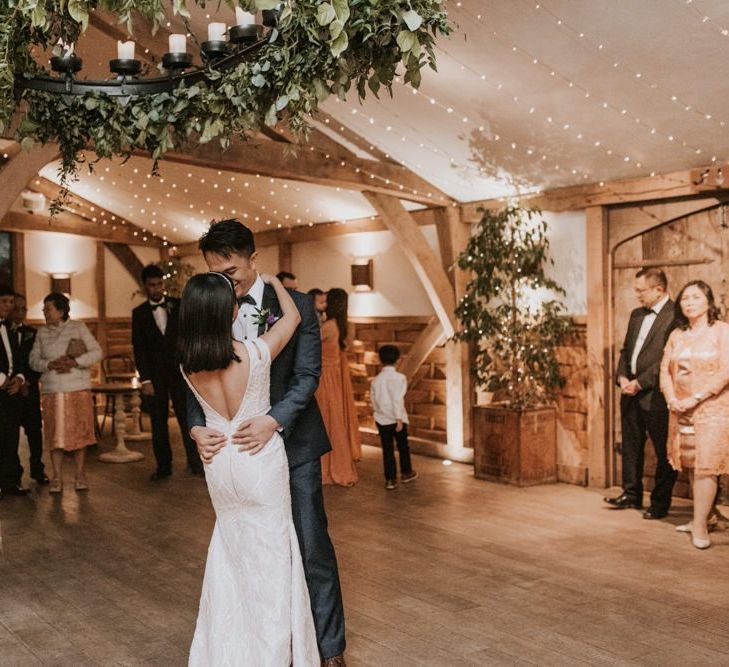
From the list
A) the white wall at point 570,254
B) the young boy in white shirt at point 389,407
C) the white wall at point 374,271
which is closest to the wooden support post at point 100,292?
the white wall at point 374,271

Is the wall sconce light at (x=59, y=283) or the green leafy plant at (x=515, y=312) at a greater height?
the wall sconce light at (x=59, y=283)

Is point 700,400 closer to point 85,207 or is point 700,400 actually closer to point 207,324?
point 207,324

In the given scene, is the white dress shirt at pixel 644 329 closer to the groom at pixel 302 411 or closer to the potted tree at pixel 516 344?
the potted tree at pixel 516 344

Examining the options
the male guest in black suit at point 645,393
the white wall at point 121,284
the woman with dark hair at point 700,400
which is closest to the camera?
the woman with dark hair at point 700,400

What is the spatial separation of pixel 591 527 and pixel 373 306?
12.9 ft

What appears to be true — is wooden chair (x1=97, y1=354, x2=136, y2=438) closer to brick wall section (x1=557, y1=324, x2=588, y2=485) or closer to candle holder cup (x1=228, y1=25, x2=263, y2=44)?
brick wall section (x1=557, y1=324, x2=588, y2=485)

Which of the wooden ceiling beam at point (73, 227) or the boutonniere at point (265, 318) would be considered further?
the wooden ceiling beam at point (73, 227)

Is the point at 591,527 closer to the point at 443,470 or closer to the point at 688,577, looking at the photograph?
the point at 688,577

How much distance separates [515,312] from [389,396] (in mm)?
1071

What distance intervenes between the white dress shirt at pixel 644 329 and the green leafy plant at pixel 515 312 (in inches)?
30.0

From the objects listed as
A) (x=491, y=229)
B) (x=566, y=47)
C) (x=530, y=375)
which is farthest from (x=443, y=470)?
(x=566, y=47)

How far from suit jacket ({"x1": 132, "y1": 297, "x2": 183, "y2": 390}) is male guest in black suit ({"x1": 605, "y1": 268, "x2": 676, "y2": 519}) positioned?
130 inches

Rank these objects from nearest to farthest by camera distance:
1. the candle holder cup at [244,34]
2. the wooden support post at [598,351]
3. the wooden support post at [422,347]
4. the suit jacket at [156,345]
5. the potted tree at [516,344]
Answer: the candle holder cup at [244,34] → the wooden support post at [598,351] → the potted tree at [516,344] → the suit jacket at [156,345] → the wooden support post at [422,347]

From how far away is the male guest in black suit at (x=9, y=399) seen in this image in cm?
598
